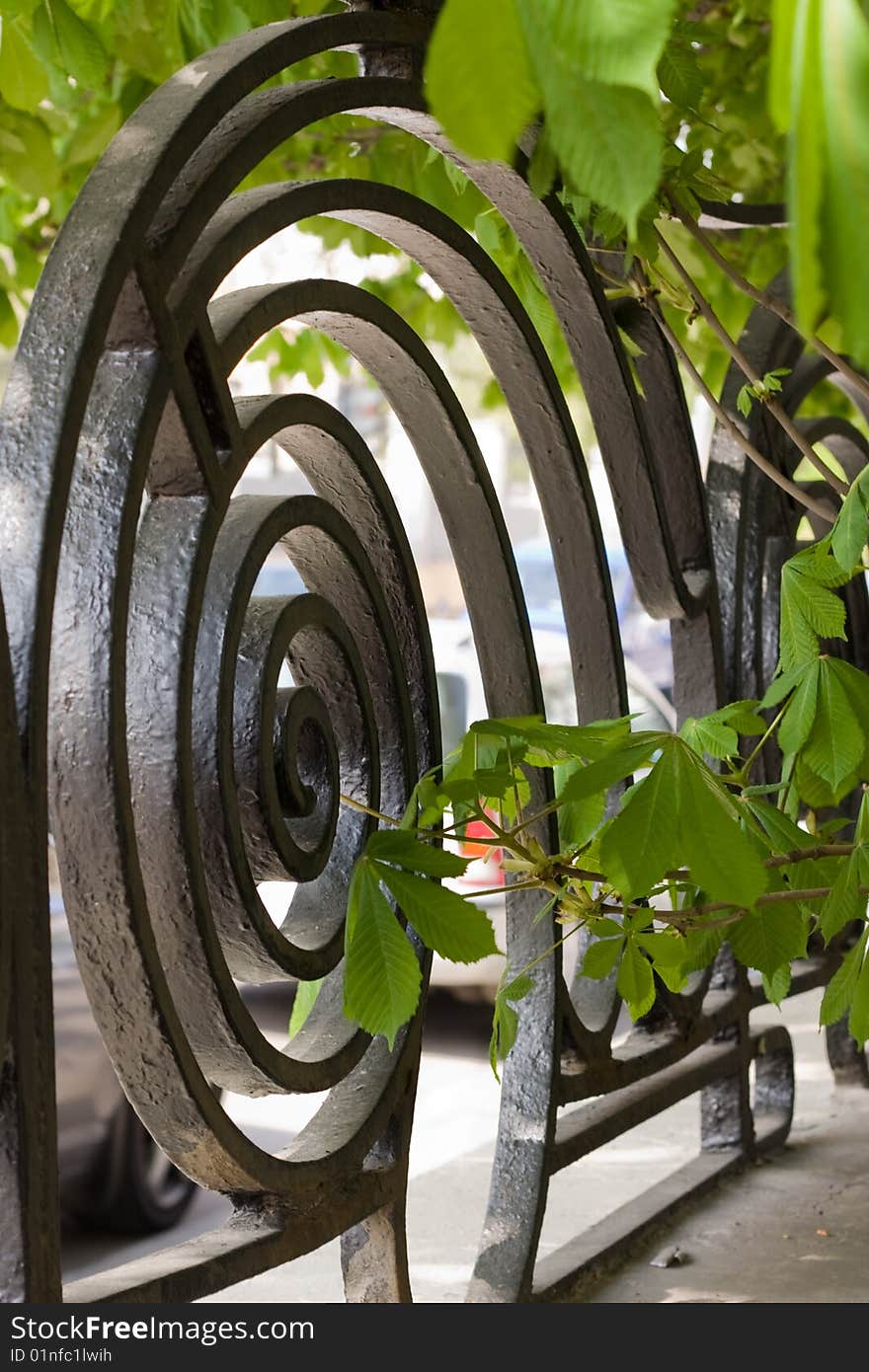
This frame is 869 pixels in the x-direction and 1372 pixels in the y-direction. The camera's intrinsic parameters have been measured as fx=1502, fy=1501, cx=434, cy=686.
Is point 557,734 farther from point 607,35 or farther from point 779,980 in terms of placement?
point 607,35

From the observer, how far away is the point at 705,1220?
64.5 inches

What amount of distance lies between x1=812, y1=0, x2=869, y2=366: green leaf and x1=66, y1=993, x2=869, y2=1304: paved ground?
3.92ft

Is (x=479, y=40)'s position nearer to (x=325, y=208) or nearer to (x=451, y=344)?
(x=325, y=208)

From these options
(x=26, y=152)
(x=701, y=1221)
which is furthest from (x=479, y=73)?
(x=26, y=152)

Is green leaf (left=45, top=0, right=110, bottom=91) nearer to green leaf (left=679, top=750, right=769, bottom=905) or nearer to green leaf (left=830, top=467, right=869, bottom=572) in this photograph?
green leaf (left=830, top=467, right=869, bottom=572)

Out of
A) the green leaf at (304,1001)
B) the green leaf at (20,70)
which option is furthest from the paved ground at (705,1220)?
the green leaf at (20,70)

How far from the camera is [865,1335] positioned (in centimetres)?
102

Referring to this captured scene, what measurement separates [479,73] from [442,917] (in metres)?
0.56

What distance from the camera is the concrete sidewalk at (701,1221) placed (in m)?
1.45

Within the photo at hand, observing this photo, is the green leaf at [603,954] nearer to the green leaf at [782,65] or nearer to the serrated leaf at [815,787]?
the serrated leaf at [815,787]

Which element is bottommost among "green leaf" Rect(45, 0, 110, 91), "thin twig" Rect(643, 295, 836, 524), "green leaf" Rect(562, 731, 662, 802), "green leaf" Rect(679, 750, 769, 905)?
"green leaf" Rect(679, 750, 769, 905)

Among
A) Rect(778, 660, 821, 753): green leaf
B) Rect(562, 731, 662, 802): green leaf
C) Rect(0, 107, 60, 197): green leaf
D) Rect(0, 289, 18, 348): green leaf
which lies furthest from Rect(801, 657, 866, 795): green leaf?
Rect(0, 289, 18, 348): green leaf

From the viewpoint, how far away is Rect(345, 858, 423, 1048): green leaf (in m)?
0.93

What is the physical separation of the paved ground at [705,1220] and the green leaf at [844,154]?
1.19 m
